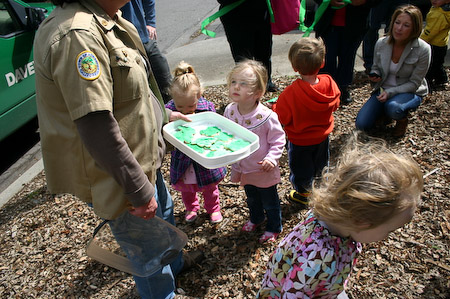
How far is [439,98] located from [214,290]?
11.2 feet

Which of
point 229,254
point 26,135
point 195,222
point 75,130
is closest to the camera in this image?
point 75,130

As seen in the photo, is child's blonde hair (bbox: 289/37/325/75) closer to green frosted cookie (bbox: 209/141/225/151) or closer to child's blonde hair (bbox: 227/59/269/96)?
child's blonde hair (bbox: 227/59/269/96)

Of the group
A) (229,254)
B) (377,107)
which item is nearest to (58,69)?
(229,254)

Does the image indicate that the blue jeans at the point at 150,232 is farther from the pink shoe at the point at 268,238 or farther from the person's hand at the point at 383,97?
the person's hand at the point at 383,97

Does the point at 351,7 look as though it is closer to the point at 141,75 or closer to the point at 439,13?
the point at 439,13

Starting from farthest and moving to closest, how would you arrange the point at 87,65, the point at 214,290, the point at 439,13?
the point at 439,13, the point at 214,290, the point at 87,65

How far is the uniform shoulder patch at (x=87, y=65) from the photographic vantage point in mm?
1198

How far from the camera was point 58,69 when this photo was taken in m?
1.21

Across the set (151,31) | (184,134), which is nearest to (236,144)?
(184,134)

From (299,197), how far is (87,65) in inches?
84.8

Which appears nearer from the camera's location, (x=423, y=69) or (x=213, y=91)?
(x=423, y=69)

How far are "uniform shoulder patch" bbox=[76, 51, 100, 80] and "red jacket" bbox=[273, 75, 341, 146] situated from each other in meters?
1.62

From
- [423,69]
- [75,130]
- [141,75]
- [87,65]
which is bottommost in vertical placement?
[423,69]

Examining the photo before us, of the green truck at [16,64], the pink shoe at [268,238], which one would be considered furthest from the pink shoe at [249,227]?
the green truck at [16,64]
